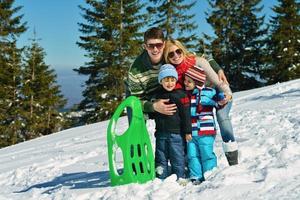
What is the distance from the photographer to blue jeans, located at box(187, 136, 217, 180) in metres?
4.41

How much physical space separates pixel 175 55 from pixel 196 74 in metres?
0.28

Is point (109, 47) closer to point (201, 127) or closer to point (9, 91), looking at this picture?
point (9, 91)

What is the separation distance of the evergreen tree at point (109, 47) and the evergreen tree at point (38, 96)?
287 cm

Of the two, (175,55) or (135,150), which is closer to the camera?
(175,55)

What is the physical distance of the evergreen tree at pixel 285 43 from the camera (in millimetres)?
29281

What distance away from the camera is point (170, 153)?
4.48 metres

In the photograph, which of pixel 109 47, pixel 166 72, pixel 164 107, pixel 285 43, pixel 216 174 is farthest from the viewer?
pixel 285 43

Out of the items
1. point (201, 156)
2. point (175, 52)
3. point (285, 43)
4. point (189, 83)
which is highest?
point (285, 43)

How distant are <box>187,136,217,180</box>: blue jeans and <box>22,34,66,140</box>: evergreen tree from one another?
23.6 meters

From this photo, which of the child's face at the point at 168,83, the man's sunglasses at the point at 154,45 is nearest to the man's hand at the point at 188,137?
the child's face at the point at 168,83

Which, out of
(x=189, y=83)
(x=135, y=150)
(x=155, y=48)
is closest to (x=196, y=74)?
(x=189, y=83)

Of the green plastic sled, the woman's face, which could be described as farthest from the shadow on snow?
the woman's face

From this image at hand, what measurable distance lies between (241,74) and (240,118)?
891 inches

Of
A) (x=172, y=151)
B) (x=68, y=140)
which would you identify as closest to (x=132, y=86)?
(x=172, y=151)
